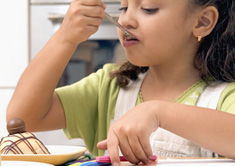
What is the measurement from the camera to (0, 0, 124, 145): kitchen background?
1980mm

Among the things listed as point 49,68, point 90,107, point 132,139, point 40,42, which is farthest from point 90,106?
point 40,42

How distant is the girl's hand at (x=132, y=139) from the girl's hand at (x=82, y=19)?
41 centimetres

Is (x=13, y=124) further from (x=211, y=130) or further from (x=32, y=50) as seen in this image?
(x=32, y=50)

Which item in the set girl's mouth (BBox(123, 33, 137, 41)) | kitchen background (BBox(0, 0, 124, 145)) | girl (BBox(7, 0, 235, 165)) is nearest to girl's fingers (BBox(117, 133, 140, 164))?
girl (BBox(7, 0, 235, 165))

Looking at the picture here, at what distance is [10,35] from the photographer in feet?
6.79

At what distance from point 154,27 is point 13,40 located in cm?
121

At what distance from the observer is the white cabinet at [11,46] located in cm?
205

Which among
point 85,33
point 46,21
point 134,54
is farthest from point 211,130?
point 46,21

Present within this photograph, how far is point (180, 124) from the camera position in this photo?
776mm

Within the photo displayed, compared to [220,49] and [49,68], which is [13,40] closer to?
[49,68]

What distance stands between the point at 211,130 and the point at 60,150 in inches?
11.2

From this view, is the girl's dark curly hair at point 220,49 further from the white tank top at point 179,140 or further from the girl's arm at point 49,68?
the girl's arm at point 49,68

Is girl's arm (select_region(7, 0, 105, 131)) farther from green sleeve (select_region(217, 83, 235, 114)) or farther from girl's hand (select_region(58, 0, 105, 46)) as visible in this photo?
green sleeve (select_region(217, 83, 235, 114))

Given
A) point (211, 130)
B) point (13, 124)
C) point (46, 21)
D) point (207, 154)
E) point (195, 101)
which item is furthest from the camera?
point (46, 21)
